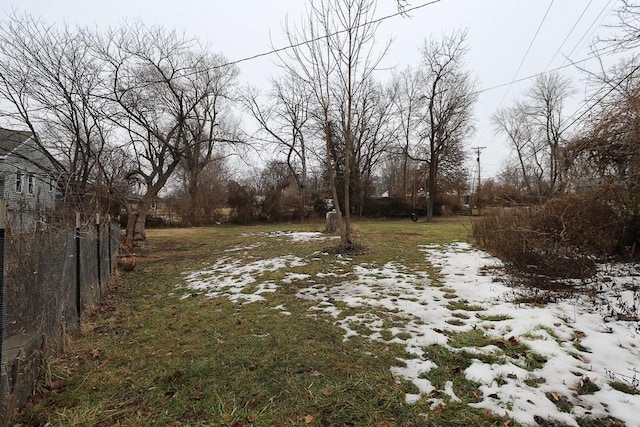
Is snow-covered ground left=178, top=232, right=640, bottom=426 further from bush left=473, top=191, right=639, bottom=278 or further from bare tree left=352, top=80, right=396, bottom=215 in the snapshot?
bare tree left=352, top=80, right=396, bottom=215

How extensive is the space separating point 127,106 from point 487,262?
1258cm

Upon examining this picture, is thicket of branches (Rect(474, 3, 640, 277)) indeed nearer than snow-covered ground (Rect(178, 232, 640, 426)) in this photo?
No

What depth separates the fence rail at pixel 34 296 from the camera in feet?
7.65

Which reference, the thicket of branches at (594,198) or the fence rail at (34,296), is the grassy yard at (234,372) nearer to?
the fence rail at (34,296)

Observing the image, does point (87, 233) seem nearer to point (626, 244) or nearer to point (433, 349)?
point (433, 349)

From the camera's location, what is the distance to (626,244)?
19.0 ft

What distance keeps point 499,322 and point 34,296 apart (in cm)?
483

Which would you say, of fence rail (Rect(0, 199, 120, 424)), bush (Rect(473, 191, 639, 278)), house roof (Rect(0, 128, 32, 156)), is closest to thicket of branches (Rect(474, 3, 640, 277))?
bush (Rect(473, 191, 639, 278))

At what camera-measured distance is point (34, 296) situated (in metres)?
3.01

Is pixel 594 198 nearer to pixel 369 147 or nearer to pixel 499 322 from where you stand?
pixel 499 322

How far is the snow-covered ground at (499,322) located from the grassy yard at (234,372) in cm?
15

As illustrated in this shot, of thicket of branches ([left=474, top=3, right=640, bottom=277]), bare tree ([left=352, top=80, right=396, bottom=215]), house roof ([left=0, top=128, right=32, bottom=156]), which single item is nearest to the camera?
thicket of branches ([left=474, top=3, right=640, bottom=277])

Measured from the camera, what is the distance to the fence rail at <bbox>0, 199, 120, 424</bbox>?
2331 mm

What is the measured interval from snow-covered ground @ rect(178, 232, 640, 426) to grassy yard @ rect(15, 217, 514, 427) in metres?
0.15
